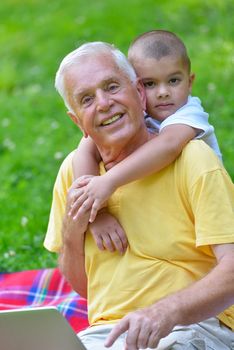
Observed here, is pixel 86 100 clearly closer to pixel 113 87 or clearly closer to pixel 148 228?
pixel 113 87

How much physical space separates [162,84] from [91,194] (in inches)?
22.3

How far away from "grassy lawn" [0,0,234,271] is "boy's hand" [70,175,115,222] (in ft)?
5.75

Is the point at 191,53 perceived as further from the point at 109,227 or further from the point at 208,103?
the point at 109,227

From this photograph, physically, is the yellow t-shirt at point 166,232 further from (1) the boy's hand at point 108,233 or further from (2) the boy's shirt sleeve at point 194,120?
(2) the boy's shirt sleeve at point 194,120

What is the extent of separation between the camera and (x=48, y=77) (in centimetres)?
884

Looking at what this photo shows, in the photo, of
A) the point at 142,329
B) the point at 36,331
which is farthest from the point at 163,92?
the point at 36,331

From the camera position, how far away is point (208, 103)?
7184mm

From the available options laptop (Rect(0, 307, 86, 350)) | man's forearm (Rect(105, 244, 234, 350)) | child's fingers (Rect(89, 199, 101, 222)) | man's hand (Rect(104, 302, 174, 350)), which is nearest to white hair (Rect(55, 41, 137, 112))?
child's fingers (Rect(89, 199, 101, 222))

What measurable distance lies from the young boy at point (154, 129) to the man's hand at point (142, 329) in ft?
1.52

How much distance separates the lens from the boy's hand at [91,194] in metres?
3.31

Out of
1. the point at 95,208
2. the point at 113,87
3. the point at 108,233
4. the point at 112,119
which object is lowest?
the point at 108,233

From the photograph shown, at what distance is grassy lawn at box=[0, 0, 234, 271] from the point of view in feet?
19.6

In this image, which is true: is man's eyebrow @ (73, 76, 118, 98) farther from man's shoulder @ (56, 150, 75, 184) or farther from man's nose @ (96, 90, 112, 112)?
man's shoulder @ (56, 150, 75, 184)

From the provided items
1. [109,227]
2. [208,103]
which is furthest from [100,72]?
[208,103]
